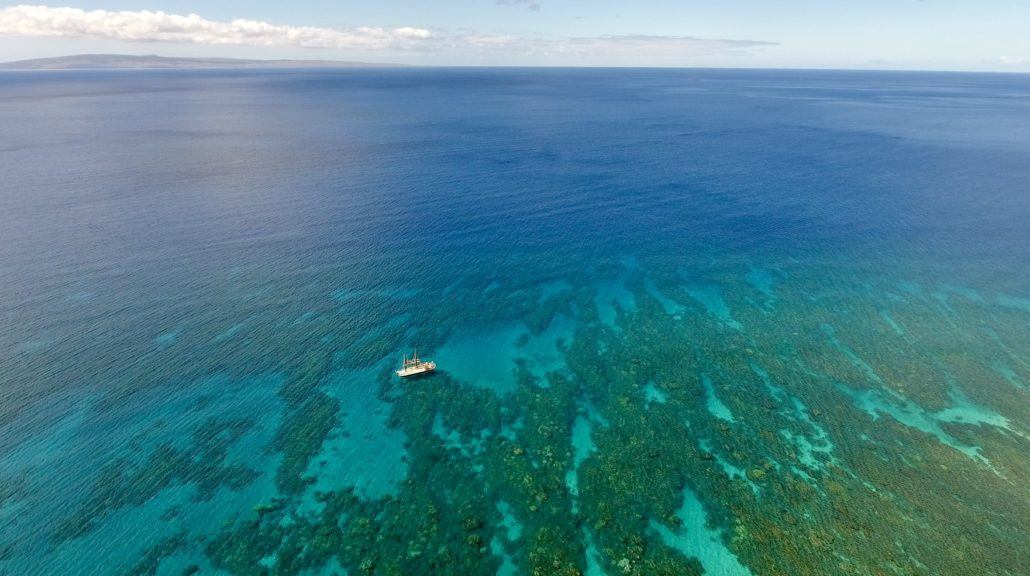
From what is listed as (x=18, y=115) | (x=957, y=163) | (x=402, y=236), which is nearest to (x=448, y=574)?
(x=402, y=236)

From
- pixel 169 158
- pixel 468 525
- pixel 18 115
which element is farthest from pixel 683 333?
pixel 18 115

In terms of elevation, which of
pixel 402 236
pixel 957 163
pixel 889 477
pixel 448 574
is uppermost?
pixel 957 163

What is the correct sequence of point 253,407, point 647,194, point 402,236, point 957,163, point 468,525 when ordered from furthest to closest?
point 957,163
point 647,194
point 402,236
point 253,407
point 468,525

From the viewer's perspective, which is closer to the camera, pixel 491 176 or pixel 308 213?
pixel 308 213

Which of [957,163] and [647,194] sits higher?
[957,163]

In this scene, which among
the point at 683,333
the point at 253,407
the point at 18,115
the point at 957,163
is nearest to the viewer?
the point at 253,407

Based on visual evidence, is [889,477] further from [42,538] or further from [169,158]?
[169,158]
